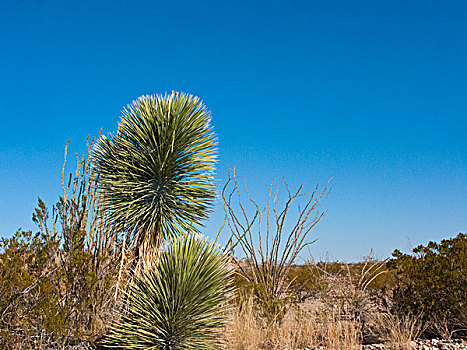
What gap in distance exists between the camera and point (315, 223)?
24.8 feet

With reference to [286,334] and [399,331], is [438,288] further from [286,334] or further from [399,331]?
[286,334]

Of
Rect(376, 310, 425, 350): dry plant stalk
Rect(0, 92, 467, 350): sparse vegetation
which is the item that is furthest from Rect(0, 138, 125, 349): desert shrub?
Rect(376, 310, 425, 350): dry plant stalk

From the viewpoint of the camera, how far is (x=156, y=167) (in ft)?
19.6

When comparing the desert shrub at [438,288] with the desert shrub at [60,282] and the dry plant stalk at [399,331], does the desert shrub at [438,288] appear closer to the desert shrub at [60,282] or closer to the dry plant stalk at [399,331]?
the dry plant stalk at [399,331]

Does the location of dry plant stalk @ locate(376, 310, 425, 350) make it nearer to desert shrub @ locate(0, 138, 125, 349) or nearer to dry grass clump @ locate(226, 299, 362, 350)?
dry grass clump @ locate(226, 299, 362, 350)

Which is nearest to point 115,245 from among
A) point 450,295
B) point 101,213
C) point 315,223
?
point 101,213

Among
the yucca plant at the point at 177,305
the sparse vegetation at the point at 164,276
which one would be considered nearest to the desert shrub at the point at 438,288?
the sparse vegetation at the point at 164,276

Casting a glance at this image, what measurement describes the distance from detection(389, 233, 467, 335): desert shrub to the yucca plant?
3.67 meters

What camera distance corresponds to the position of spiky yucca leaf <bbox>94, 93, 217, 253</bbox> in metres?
5.88

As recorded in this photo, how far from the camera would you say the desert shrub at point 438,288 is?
6836mm

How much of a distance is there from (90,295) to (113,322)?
434 millimetres

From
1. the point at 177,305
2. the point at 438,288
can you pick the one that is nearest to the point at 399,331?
the point at 438,288

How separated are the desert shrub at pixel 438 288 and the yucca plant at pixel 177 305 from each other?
367 cm

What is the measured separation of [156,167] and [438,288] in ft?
16.1
